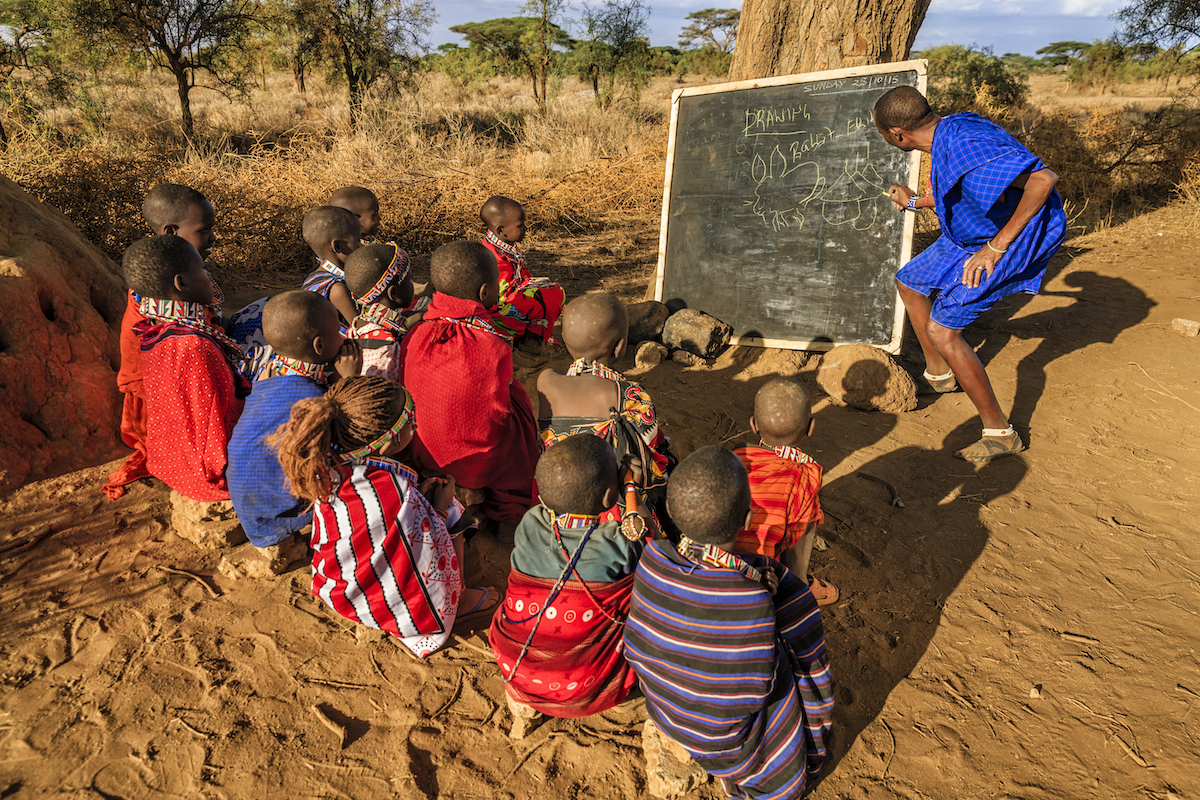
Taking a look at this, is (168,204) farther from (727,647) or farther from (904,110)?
(904,110)

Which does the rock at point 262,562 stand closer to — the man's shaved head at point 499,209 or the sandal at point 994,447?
the man's shaved head at point 499,209

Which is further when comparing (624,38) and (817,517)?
(624,38)

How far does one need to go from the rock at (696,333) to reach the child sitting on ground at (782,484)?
2.11 m

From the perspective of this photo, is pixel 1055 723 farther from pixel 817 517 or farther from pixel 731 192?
pixel 731 192

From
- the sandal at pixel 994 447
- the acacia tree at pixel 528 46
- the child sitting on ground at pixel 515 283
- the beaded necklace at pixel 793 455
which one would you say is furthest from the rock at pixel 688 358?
the acacia tree at pixel 528 46

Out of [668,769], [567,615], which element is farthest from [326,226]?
[668,769]

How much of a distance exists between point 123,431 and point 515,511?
1924mm

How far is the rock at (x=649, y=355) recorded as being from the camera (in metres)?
4.54

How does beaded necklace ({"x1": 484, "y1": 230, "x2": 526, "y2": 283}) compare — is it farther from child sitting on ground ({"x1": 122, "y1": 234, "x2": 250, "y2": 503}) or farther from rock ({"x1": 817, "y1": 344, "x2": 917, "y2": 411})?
rock ({"x1": 817, "y1": 344, "x2": 917, "y2": 411})

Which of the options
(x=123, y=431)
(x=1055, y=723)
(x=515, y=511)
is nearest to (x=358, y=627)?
(x=515, y=511)

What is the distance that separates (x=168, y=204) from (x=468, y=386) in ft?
6.02

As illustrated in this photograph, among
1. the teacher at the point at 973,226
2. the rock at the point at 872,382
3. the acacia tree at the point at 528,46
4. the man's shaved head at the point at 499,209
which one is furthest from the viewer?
the acacia tree at the point at 528,46

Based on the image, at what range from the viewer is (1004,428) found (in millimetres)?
3348

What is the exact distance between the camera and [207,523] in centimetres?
281
